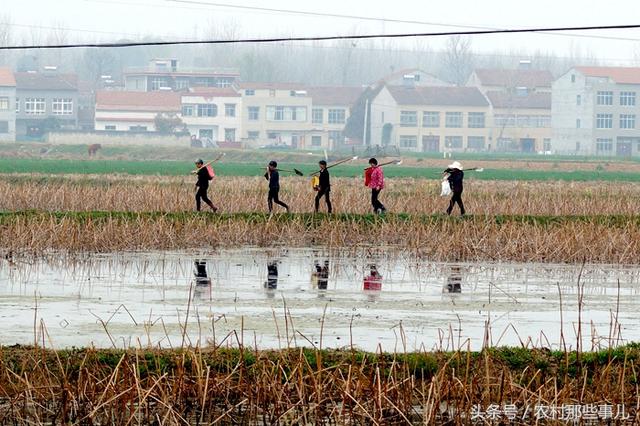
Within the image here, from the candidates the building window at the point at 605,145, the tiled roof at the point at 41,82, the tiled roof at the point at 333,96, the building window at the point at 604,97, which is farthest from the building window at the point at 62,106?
the building window at the point at 605,145

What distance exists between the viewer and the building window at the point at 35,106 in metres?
124

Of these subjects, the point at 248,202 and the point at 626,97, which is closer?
the point at 248,202

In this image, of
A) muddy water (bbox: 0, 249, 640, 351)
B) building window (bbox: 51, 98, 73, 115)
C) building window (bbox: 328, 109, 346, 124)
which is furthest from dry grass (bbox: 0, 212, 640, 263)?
building window (bbox: 328, 109, 346, 124)

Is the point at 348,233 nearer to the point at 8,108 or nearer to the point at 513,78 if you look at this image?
the point at 8,108

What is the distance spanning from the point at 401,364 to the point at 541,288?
8.67m

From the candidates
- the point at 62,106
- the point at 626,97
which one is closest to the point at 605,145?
the point at 626,97

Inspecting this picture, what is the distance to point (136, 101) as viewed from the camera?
123188mm

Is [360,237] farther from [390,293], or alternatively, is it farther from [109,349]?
[109,349]

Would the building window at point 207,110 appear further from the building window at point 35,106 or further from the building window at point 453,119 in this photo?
the building window at point 453,119

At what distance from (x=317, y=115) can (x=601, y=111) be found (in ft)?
91.3

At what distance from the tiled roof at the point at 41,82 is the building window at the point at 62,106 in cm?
114

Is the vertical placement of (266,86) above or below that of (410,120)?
above

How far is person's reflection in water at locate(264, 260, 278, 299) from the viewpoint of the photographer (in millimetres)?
19086

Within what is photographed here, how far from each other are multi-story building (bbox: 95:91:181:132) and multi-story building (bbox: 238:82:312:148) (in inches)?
289
